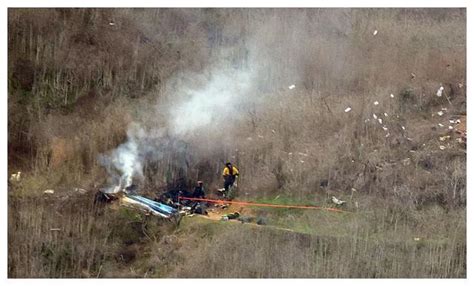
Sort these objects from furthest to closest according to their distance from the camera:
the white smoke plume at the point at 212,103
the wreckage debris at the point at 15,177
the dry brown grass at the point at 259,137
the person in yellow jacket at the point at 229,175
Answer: the white smoke plume at the point at 212,103 → the person in yellow jacket at the point at 229,175 → the wreckage debris at the point at 15,177 → the dry brown grass at the point at 259,137

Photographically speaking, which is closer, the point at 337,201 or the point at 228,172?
the point at 337,201

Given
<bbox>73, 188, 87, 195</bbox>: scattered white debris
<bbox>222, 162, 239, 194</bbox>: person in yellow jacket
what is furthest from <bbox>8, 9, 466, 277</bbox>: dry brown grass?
<bbox>222, 162, 239, 194</bbox>: person in yellow jacket

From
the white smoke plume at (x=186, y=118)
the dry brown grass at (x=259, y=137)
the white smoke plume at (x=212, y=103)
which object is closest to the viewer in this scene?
the dry brown grass at (x=259, y=137)

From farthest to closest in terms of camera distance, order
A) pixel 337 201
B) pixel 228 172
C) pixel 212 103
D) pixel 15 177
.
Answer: pixel 212 103 → pixel 228 172 → pixel 337 201 → pixel 15 177

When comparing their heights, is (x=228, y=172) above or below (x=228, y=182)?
above

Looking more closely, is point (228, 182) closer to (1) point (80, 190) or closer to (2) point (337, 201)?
(2) point (337, 201)

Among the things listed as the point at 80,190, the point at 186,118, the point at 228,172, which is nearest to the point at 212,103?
the point at 186,118

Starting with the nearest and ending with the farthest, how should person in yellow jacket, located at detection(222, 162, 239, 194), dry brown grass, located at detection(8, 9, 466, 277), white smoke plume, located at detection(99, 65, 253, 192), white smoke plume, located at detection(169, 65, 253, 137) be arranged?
dry brown grass, located at detection(8, 9, 466, 277) → white smoke plume, located at detection(99, 65, 253, 192) → person in yellow jacket, located at detection(222, 162, 239, 194) → white smoke plume, located at detection(169, 65, 253, 137)

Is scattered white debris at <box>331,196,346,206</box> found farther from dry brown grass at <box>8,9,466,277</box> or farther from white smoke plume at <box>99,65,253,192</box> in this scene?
white smoke plume at <box>99,65,253,192</box>

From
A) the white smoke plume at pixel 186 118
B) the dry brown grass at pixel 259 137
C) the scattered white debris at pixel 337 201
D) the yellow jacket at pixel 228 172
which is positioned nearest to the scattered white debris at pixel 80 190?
the dry brown grass at pixel 259 137

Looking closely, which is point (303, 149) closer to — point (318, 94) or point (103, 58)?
point (318, 94)

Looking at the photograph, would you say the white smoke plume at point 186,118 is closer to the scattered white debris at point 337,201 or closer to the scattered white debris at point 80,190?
the scattered white debris at point 80,190
